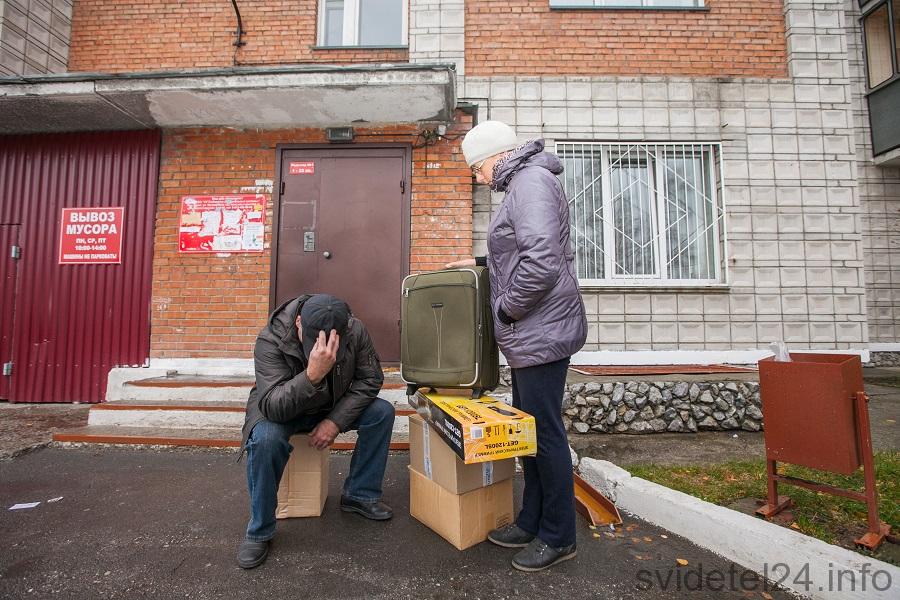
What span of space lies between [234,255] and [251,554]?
3.75 metres

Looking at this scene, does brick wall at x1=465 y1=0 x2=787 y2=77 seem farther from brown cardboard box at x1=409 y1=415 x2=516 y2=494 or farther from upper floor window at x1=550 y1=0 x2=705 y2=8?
brown cardboard box at x1=409 y1=415 x2=516 y2=494

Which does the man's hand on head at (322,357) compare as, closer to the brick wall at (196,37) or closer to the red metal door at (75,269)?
the red metal door at (75,269)

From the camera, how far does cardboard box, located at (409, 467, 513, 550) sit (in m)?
2.13

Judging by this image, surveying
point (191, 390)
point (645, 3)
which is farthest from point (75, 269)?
point (645, 3)

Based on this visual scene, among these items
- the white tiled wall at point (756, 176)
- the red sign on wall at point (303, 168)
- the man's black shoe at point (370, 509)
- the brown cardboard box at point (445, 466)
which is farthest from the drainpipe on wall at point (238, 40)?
the man's black shoe at point (370, 509)

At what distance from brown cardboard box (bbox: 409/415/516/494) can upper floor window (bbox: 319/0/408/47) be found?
5103 millimetres

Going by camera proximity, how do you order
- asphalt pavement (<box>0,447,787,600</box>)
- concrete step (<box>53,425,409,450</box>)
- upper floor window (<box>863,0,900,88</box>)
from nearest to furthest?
1. asphalt pavement (<box>0,447,787,600</box>)
2. concrete step (<box>53,425,409,450</box>)
3. upper floor window (<box>863,0,900,88</box>)

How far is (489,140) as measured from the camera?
2152 millimetres

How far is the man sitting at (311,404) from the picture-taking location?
6.85 ft

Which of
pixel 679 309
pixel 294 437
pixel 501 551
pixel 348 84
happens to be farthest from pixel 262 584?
pixel 679 309

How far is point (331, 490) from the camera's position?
290 cm

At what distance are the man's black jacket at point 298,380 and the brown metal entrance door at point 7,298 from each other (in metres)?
4.91

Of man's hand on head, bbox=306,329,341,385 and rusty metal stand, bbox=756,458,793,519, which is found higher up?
man's hand on head, bbox=306,329,341,385

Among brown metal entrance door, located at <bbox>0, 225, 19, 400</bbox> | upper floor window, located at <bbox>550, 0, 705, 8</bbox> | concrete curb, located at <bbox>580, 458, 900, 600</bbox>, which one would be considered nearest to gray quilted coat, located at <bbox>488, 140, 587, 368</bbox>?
concrete curb, located at <bbox>580, 458, 900, 600</bbox>
